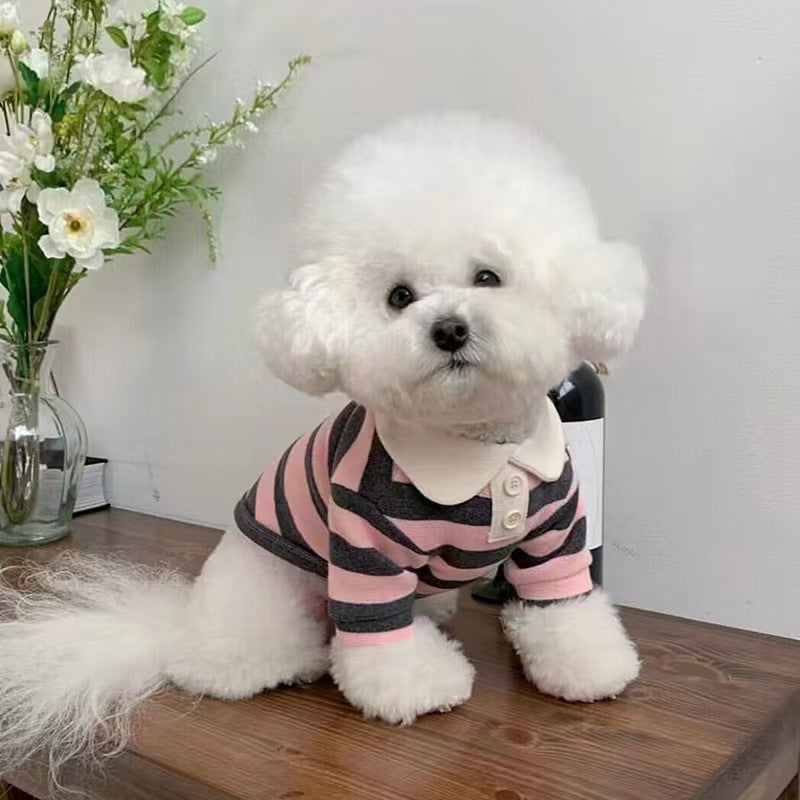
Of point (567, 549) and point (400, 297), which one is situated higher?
point (400, 297)

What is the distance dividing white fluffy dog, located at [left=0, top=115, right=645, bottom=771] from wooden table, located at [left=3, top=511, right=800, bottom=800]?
0.02 meters

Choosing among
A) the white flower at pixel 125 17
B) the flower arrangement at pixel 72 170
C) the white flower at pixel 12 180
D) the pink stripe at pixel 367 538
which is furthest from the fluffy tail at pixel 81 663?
the white flower at pixel 125 17

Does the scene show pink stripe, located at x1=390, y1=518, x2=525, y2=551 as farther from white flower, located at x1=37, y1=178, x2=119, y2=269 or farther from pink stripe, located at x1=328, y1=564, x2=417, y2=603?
white flower, located at x1=37, y1=178, x2=119, y2=269

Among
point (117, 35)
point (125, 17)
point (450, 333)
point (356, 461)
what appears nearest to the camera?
point (450, 333)

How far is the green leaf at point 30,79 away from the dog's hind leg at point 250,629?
632 millimetres

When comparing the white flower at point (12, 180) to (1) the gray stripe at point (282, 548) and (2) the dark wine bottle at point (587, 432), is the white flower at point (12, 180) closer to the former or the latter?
(1) the gray stripe at point (282, 548)

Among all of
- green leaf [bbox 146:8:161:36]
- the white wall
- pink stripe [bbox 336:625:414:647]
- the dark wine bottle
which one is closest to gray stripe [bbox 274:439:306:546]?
pink stripe [bbox 336:625:414:647]

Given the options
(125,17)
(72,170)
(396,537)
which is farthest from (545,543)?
(125,17)

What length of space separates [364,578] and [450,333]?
20 cm

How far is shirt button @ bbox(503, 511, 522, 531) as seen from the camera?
2.21 ft

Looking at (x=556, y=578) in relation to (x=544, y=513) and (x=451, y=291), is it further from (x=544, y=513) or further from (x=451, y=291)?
(x=451, y=291)

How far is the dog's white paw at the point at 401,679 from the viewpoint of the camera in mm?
668

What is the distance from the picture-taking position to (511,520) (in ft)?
2.22

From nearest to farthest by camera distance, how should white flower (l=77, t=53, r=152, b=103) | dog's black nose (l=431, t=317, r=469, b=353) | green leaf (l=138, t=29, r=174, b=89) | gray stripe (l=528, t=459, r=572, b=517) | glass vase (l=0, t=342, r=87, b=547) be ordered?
dog's black nose (l=431, t=317, r=469, b=353) < gray stripe (l=528, t=459, r=572, b=517) < white flower (l=77, t=53, r=152, b=103) < green leaf (l=138, t=29, r=174, b=89) < glass vase (l=0, t=342, r=87, b=547)
